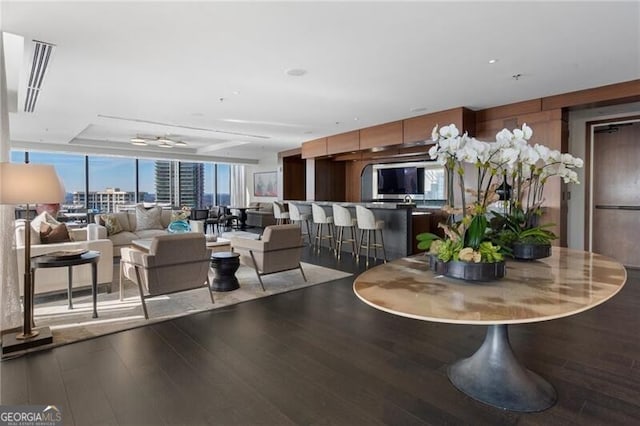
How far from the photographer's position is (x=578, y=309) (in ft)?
4.43

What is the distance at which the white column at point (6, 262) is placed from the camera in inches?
116

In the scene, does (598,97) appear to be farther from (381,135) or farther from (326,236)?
(326,236)

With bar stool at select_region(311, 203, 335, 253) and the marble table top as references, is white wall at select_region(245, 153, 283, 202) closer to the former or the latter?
bar stool at select_region(311, 203, 335, 253)

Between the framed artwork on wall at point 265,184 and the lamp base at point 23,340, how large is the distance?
10283 mm

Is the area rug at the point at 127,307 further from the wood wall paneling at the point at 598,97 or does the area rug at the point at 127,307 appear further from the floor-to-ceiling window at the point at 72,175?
the floor-to-ceiling window at the point at 72,175

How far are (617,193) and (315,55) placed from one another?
537 centimetres

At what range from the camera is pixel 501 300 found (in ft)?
4.75

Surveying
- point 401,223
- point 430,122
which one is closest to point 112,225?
point 401,223

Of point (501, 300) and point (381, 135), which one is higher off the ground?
point (381, 135)

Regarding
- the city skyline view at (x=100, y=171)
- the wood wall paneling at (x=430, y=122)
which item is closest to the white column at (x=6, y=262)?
the wood wall paneling at (x=430, y=122)

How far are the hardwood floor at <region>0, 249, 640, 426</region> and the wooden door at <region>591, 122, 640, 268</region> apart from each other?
2.66 metres

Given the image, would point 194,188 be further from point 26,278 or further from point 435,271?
point 435,271

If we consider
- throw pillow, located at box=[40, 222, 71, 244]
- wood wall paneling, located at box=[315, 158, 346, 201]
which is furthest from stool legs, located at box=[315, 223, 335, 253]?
throw pillow, located at box=[40, 222, 71, 244]

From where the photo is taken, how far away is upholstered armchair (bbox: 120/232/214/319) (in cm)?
339
